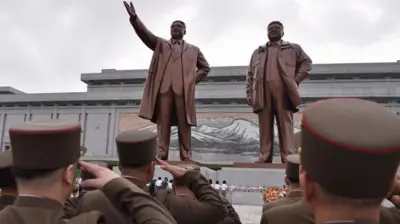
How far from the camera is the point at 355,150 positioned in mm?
917

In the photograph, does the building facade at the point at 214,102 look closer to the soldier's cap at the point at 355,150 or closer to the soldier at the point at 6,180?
the soldier at the point at 6,180

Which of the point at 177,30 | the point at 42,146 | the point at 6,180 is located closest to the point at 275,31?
the point at 177,30

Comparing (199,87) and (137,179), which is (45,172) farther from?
(199,87)

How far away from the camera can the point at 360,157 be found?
0.92m

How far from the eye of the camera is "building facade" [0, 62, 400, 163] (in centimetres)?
3056

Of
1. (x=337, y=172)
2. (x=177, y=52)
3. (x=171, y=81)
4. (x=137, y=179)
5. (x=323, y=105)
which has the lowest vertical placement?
(x=137, y=179)

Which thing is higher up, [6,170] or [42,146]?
[42,146]

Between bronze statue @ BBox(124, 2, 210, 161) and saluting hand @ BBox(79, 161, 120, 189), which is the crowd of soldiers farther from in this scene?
bronze statue @ BBox(124, 2, 210, 161)

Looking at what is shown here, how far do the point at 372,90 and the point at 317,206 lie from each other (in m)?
32.2

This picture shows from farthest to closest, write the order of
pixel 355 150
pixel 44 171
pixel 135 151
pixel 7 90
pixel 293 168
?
pixel 7 90, pixel 293 168, pixel 135 151, pixel 44 171, pixel 355 150

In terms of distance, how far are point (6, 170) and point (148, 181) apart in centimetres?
61

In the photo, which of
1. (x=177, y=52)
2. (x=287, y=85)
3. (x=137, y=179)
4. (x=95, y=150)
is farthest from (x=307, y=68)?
(x=95, y=150)

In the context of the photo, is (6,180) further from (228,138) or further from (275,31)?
(228,138)

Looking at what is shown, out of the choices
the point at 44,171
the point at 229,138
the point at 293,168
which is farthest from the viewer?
the point at 229,138
